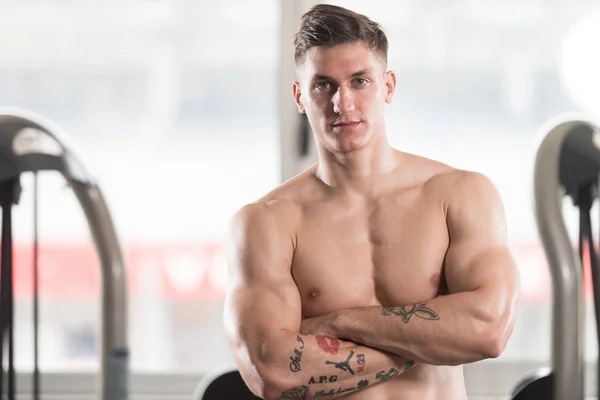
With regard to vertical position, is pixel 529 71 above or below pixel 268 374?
above

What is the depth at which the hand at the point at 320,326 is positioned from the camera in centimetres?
142

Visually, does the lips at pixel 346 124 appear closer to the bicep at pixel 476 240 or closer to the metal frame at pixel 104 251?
the bicep at pixel 476 240

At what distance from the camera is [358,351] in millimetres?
1391

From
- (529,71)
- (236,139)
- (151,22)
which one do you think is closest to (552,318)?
(529,71)

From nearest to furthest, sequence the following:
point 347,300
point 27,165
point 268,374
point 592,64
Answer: point 268,374
point 347,300
point 27,165
point 592,64

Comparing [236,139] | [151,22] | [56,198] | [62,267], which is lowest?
[62,267]

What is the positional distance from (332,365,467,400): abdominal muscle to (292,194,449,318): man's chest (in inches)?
5.8

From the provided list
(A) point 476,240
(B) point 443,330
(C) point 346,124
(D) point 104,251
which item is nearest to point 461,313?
(B) point 443,330

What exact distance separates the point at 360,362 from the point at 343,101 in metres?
0.45

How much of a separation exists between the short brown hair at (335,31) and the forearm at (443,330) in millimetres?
473

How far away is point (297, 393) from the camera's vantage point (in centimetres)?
139

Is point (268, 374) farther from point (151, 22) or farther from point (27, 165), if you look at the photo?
point (151, 22)

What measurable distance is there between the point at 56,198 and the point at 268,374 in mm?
1575

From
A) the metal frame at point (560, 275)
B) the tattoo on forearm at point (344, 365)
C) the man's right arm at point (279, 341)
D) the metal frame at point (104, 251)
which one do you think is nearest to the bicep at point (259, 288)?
the man's right arm at point (279, 341)
